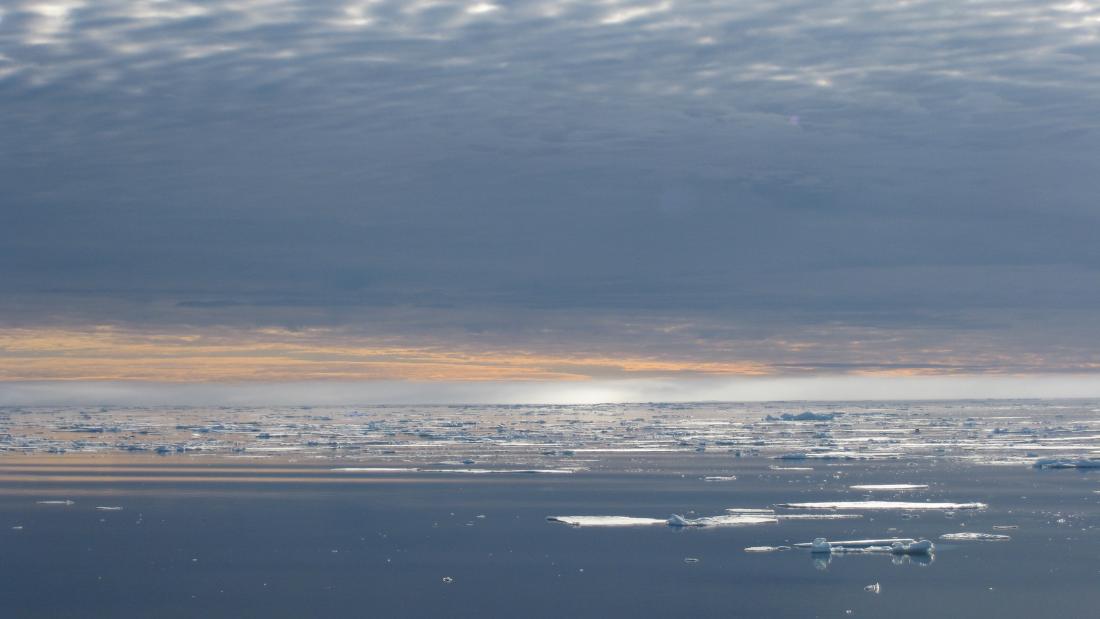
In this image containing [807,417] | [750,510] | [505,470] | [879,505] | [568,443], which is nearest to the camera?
[750,510]

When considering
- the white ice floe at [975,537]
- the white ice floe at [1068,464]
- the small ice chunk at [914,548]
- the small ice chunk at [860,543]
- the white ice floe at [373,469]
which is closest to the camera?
the small ice chunk at [914,548]

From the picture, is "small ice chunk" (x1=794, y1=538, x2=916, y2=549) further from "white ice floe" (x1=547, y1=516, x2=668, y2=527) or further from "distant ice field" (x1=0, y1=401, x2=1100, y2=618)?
"white ice floe" (x1=547, y1=516, x2=668, y2=527)

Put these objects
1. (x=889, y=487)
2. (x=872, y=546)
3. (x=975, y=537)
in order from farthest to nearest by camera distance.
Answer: (x=889, y=487) < (x=975, y=537) < (x=872, y=546)

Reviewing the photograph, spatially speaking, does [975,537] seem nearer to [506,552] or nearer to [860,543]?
[860,543]

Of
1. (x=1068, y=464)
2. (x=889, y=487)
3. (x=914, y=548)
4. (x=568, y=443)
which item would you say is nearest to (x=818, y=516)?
(x=914, y=548)

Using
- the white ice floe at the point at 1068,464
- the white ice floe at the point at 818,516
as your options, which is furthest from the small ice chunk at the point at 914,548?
the white ice floe at the point at 1068,464

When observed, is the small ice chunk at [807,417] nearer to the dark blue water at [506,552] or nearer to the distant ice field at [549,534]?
the distant ice field at [549,534]
